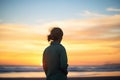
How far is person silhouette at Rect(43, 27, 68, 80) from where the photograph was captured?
286 cm

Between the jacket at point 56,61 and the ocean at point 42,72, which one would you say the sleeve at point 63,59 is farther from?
the ocean at point 42,72

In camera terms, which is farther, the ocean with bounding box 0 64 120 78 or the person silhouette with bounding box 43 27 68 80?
the ocean with bounding box 0 64 120 78

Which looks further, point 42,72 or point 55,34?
point 42,72

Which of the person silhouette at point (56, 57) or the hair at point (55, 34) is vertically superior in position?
the hair at point (55, 34)

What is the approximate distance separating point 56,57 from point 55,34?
204 millimetres

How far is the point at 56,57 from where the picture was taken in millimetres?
2895

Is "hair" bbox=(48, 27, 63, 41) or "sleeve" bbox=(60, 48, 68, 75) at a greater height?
"hair" bbox=(48, 27, 63, 41)

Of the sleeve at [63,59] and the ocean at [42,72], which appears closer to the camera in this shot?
the sleeve at [63,59]

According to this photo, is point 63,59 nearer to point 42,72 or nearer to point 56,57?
point 56,57

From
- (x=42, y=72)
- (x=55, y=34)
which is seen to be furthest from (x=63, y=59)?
(x=42, y=72)

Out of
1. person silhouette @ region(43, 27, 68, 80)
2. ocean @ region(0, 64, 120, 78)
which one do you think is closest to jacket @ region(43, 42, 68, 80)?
person silhouette @ region(43, 27, 68, 80)

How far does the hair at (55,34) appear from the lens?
2.88m

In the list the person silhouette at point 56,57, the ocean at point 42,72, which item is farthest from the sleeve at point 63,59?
the ocean at point 42,72

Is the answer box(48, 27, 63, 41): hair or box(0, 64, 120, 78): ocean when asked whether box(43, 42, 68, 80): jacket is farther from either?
box(0, 64, 120, 78): ocean
